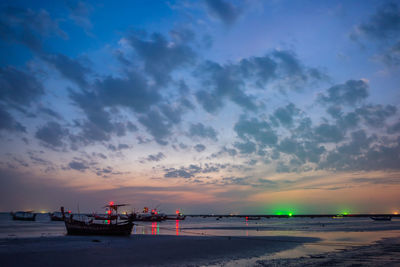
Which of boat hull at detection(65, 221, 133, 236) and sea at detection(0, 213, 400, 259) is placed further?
boat hull at detection(65, 221, 133, 236)

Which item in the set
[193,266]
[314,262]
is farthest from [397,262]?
[193,266]

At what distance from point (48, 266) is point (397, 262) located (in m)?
21.1

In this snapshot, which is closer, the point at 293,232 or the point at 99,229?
the point at 99,229

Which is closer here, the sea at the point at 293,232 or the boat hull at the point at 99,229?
the sea at the point at 293,232

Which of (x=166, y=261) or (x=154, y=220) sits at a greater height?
(x=166, y=261)

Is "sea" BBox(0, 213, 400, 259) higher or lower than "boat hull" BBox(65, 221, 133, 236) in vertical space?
lower

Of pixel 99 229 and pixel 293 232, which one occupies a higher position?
pixel 99 229

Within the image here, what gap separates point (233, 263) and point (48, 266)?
37.8 feet

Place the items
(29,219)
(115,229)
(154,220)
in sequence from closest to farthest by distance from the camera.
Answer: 1. (115,229)
2. (29,219)
3. (154,220)

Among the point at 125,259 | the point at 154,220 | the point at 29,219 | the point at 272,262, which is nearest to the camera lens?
the point at 272,262

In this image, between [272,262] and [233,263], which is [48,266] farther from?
[272,262]

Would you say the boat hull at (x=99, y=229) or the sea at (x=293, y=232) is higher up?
the boat hull at (x=99, y=229)

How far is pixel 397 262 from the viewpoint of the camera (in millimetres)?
16344

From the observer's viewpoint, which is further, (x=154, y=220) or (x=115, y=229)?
(x=154, y=220)
